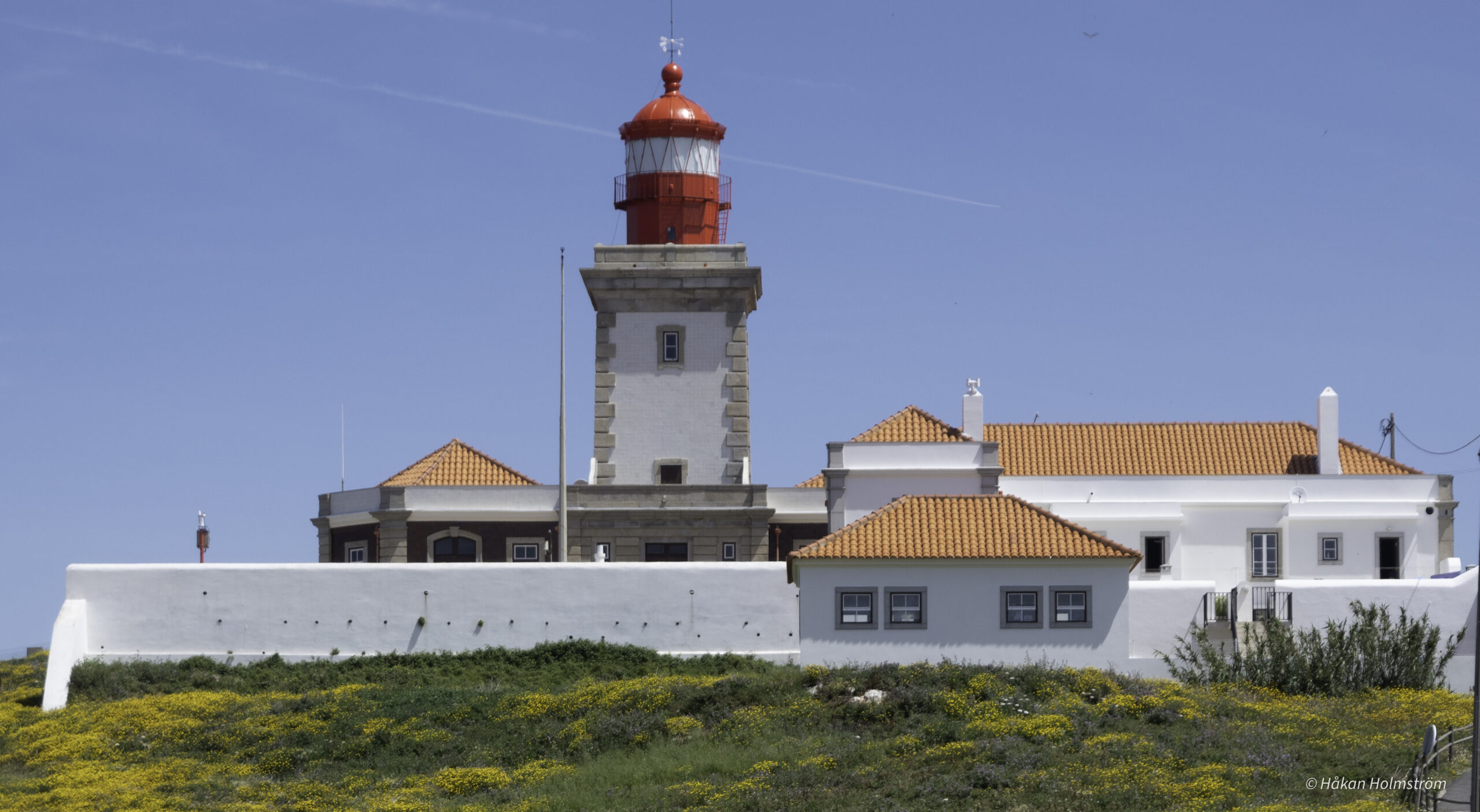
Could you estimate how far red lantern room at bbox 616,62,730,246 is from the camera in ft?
179

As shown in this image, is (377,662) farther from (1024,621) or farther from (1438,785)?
(1438,785)

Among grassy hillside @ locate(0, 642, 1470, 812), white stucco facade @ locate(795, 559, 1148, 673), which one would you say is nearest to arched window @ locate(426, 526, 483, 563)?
grassy hillside @ locate(0, 642, 1470, 812)

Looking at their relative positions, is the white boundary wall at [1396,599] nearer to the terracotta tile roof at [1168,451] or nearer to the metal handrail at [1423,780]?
the metal handrail at [1423,780]

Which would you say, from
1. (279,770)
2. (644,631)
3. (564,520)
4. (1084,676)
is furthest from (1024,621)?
(279,770)

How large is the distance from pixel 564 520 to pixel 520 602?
422cm

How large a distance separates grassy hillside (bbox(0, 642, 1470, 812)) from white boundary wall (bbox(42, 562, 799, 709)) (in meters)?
0.60

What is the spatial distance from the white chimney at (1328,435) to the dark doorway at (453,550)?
22.6 m

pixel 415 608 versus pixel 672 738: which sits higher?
pixel 415 608

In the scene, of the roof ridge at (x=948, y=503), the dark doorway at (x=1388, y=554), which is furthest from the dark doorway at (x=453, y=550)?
the dark doorway at (x=1388, y=554)

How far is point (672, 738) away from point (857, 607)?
6.07 meters

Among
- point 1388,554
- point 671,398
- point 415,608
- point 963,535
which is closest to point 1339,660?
point 963,535

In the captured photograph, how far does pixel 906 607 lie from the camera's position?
41031 mm

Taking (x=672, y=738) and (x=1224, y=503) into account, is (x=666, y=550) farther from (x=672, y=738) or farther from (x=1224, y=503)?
(x=672, y=738)

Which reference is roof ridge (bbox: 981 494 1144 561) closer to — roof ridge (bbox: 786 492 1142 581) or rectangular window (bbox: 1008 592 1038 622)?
roof ridge (bbox: 786 492 1142 581)
